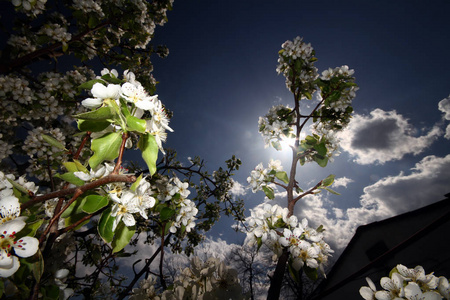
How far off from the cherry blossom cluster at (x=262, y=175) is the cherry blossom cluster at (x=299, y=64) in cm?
135

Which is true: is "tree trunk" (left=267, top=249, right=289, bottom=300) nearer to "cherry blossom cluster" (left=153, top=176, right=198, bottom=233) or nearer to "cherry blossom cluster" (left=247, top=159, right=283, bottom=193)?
"cherry blossom cluster" (left=247, top=159, right=283, bottom=193)

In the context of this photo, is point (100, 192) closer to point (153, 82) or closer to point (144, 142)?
point (144, 142)

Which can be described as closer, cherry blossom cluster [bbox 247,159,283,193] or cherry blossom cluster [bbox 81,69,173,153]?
cherry blossom cluster [bbox 81,69,173,153]

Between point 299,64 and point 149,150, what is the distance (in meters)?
2.88

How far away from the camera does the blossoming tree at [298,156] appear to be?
5.29ft

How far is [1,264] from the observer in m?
0.76

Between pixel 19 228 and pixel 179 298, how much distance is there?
3.83 ft

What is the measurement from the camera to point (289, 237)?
166 centimetres

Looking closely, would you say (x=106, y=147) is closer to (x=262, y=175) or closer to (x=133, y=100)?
(x=133, y=100)

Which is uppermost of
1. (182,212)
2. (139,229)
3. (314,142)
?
(139,229)

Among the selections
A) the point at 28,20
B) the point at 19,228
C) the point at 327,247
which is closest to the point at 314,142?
the point at 327,247

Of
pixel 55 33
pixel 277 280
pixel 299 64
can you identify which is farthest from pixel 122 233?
pixel 55 33

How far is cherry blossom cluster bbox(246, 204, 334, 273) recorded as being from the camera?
5.16 feet

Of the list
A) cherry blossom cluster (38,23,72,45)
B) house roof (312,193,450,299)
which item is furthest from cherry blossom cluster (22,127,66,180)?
house roof (312,193,450,299)
